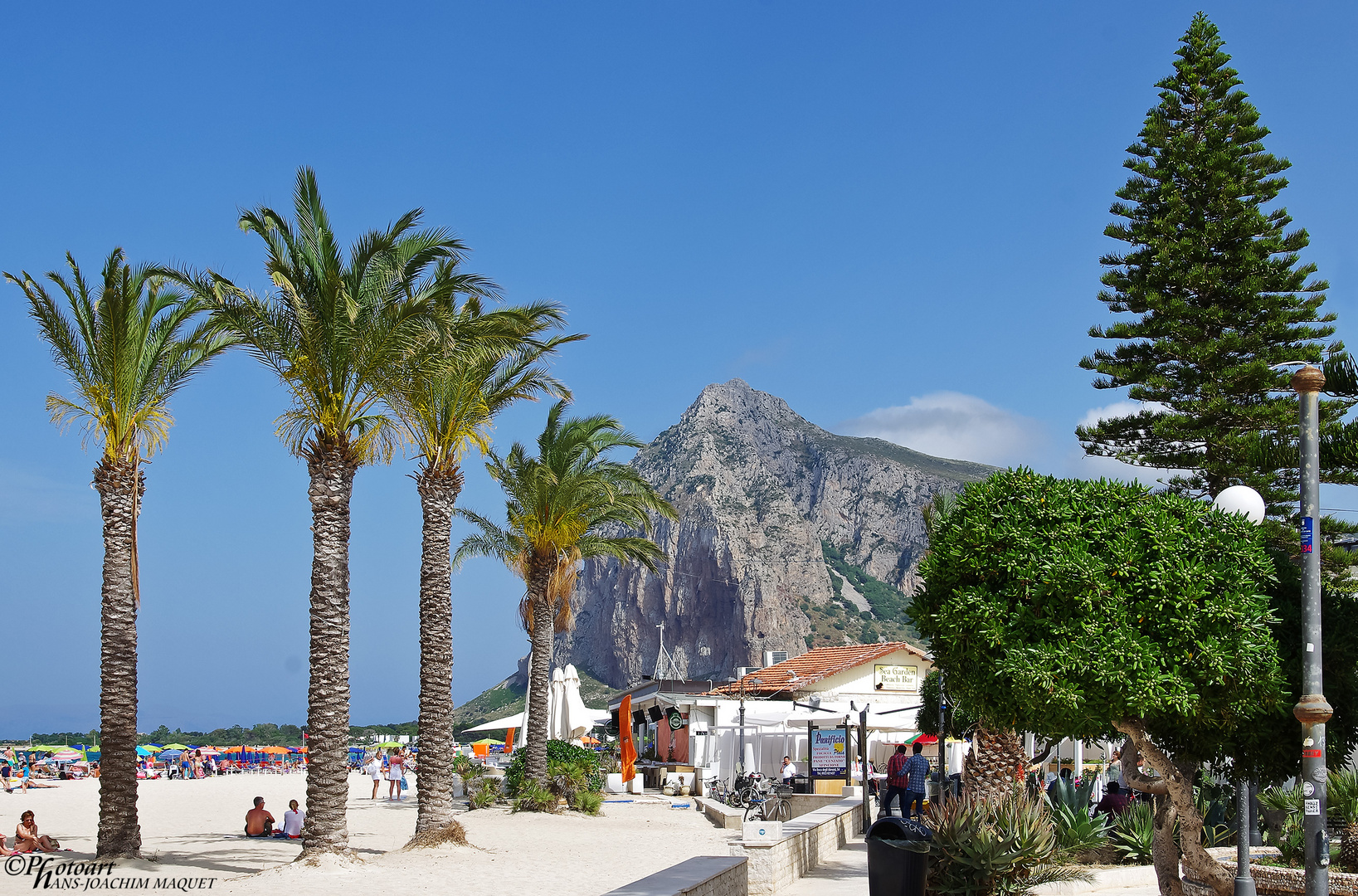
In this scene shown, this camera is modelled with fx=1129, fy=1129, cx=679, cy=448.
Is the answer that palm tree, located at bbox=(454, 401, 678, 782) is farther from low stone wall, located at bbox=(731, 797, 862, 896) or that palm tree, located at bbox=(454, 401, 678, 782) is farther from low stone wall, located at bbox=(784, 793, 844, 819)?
low stone wall, located at bbox=(731, 797, 862, 896)

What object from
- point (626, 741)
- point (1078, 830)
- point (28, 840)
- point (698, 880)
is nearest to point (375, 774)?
point (626, 741)

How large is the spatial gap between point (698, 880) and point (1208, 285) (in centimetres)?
1759

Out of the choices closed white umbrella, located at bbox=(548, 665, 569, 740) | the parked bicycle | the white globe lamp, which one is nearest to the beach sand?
the parked bicycle

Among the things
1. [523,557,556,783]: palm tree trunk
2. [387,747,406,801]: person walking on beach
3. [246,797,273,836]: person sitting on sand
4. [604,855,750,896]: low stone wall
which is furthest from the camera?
[387,747,406,801]: person walking on beach

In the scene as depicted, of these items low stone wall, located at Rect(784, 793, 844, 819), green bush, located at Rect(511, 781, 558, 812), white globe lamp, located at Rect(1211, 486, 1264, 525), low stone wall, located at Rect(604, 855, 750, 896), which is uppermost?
white globe lamp, located at Rect(1211, 486, 1264, 525)

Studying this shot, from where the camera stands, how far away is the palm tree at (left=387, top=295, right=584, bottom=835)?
16.0m

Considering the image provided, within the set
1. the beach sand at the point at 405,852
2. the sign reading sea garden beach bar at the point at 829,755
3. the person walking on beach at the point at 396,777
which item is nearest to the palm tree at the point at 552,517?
the beach sand at the point at 405,852

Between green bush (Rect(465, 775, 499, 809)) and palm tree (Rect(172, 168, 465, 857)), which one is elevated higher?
palm tree (Rect(172, 168, 465, 857))

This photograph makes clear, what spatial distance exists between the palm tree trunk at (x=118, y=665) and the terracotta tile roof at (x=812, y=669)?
73.9 ft

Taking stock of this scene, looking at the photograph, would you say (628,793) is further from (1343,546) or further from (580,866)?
(1343,546)

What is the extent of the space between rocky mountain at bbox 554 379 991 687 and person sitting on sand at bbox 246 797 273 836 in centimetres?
12193

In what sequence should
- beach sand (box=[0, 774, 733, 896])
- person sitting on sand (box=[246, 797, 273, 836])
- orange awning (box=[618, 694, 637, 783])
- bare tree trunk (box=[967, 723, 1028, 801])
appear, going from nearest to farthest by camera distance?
beach sand (box=[0, 774, 733, 896])
bare tree trunk (box=[967, 723, 1028, 801])
person sitting on sand (box=[246, 797, 273, 836])
orange awning (box=[618, 694, 637, 783])

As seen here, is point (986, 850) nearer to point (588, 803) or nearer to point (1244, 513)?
point (1244, 513)

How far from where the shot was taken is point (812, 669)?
1545 inches
